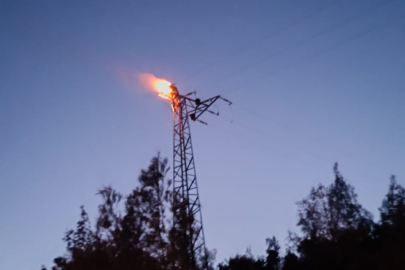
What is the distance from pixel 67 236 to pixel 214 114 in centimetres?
1074

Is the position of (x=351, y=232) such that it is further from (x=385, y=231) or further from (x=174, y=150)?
(x=174, y=150)

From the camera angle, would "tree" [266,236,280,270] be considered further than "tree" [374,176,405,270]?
Yes

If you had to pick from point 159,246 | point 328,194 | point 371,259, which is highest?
point 328,194

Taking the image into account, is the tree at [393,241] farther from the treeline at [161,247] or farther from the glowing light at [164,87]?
the glowing light at [164,87]

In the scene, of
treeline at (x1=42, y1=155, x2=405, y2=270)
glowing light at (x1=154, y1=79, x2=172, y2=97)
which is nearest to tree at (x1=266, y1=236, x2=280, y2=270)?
treeline at (x1=42, y1=155, x2=405, y2=270)

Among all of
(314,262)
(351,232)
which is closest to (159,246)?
(314,262)

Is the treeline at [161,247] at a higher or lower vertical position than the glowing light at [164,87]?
lower

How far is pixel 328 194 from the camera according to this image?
130 feet

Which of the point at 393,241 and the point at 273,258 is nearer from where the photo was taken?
the point at 393,241

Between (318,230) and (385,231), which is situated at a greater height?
(318,230)


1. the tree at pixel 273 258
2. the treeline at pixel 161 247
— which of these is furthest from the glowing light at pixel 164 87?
the tree at pixel 273 258

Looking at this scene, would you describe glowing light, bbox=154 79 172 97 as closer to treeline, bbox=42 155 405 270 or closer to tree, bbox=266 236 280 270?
treeline, bbox=42 155 405 270

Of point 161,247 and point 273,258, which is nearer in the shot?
point 161,247

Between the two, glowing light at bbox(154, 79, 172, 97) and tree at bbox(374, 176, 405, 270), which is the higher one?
glowing light at bbox(154, 79, 172, 97)
